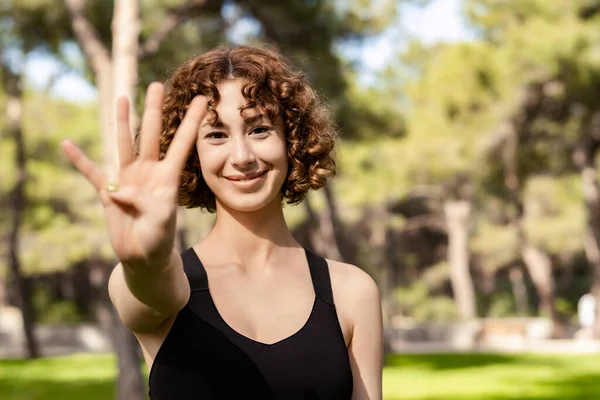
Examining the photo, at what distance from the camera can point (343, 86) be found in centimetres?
2042

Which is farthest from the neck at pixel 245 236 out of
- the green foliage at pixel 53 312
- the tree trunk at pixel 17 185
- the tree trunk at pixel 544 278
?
the green foliage at pixel 53 312

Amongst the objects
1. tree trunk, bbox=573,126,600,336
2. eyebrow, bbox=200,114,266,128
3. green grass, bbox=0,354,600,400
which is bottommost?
green grass, bbox=0,354,600,400

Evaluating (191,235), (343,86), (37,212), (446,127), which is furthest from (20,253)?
(343,86)

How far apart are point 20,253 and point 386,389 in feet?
64.8

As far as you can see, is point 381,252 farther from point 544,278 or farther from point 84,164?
point 84,164

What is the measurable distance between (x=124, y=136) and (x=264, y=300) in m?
0.53

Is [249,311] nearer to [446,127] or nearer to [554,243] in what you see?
[446,127]

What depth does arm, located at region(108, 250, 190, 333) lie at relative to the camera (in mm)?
1824

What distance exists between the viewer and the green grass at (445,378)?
15.6 meters

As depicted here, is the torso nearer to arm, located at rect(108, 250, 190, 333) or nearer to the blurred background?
arm, located at rect(108, 250, 190, 333)

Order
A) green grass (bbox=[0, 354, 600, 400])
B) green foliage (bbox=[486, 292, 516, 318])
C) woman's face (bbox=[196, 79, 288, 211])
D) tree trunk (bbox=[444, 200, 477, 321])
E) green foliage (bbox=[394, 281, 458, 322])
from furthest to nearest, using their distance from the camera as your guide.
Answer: green foliage (bbox=[486, 292, 516, 318])
green foliage (bbox=[394, 281, 458, 322])
tree trunk (bbox=[444, 200, 477, 321])
green grass (bbox=[0, 354, 600, 400])
woman's face (bbox=[196, 79, 288, 211])

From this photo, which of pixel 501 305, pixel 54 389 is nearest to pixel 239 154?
pixel 54 389

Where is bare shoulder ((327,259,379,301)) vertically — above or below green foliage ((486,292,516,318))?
above

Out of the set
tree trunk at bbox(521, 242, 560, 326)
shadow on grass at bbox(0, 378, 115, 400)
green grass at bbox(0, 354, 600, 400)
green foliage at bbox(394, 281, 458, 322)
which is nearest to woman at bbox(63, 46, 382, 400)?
green grass at bbox(0, 354, 600, 400)
